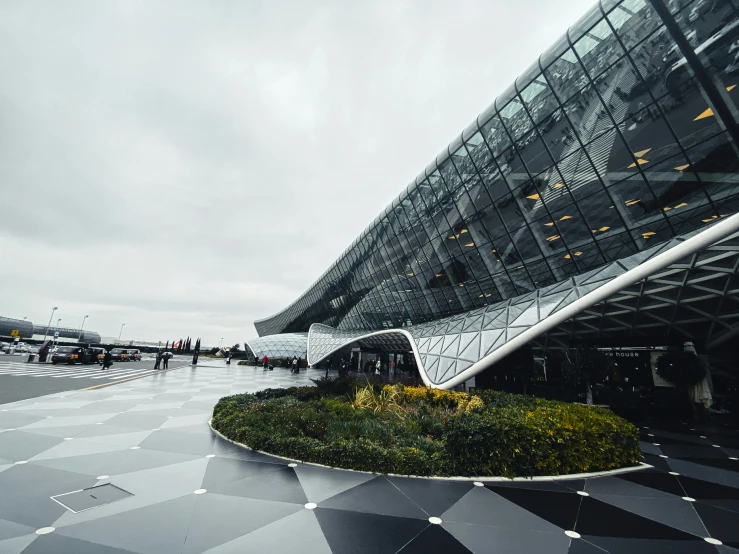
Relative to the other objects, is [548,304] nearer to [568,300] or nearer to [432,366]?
[568,300]

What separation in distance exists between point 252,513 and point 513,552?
366cm

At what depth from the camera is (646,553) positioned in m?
4.09

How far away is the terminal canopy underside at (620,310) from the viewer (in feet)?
41.4

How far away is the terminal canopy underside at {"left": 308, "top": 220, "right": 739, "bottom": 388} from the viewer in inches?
497

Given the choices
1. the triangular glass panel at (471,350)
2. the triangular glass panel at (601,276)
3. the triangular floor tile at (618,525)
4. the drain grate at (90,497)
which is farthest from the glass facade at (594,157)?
the drain grate at (90,497)

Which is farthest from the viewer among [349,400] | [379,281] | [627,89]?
[379,281]

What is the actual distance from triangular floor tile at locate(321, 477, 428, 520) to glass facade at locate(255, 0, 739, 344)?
15.3 m

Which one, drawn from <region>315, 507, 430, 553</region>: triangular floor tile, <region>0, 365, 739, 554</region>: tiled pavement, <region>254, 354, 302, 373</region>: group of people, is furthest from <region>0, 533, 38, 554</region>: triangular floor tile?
<region>254, 354, 302, 373</region>: group of people

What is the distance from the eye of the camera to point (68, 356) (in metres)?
32.0

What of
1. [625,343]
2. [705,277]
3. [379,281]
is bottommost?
[625,343]

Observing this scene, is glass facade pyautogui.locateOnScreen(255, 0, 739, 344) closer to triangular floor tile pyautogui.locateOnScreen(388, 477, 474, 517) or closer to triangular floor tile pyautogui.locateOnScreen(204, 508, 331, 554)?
triangular floor tile pyautogui.locateOnScreen(388, 477, 474, 517)

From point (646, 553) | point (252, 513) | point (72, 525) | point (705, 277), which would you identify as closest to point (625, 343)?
point (705, 277)

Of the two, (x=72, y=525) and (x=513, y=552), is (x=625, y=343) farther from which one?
(x=72, y=525)

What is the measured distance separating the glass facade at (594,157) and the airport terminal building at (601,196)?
6 cm
